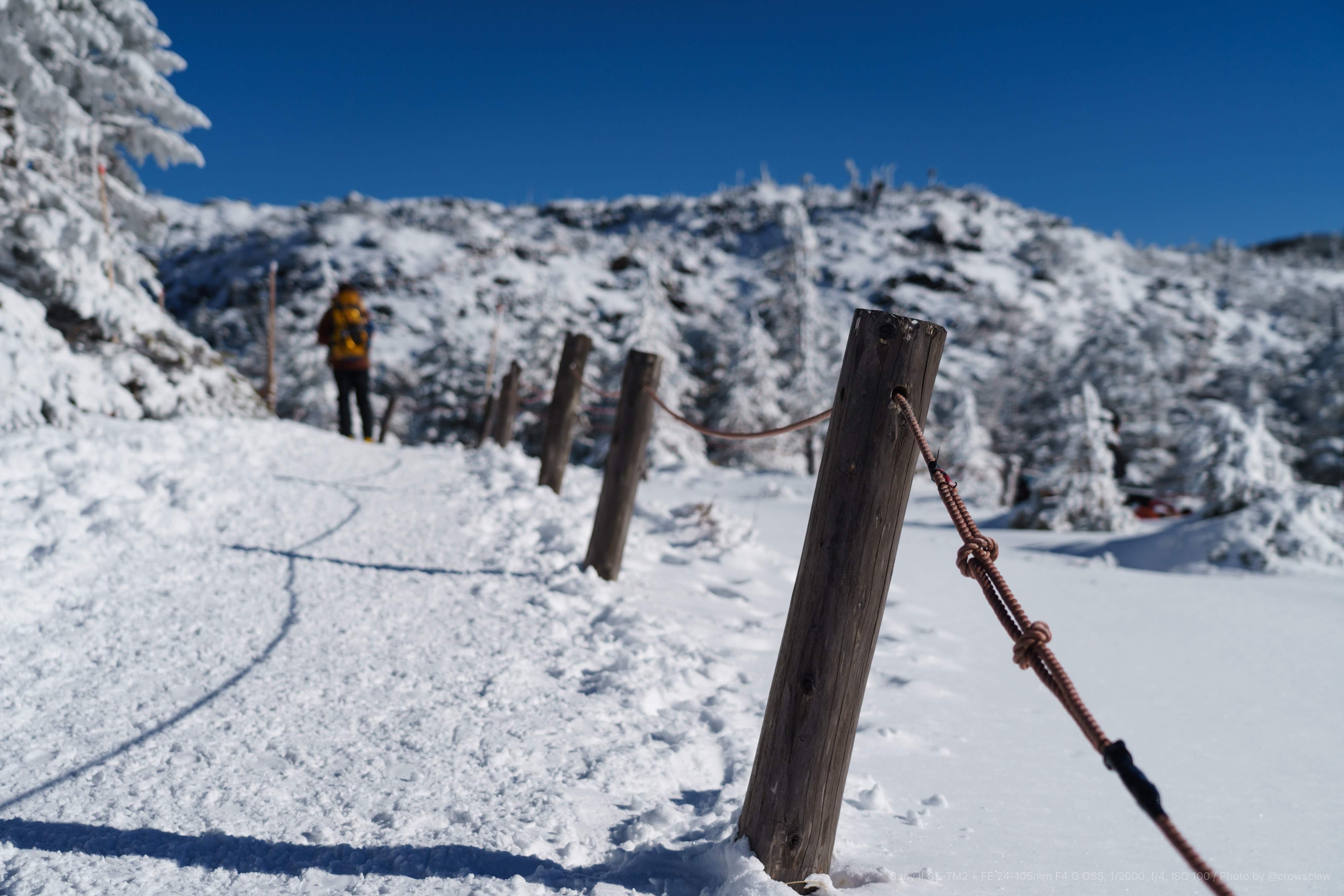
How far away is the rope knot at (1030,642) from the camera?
4.48 ft

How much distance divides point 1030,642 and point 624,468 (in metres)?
3.19

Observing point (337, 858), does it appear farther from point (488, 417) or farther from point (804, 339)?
point (804, 339)

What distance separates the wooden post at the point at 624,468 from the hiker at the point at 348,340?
17.2 ft

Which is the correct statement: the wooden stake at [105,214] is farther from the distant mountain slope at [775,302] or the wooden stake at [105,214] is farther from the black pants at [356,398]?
the black pants at [356,398]

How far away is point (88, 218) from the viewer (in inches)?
278

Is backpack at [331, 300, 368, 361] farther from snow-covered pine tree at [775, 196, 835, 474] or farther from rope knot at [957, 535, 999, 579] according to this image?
snow-covered pine tree at [775, 196, 835, 474]

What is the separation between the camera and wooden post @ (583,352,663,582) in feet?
14.3

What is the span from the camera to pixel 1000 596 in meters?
1.51

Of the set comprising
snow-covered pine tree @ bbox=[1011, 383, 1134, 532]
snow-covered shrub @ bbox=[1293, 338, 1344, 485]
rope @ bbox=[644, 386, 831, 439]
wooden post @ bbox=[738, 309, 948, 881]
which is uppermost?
snow-covered shrub @ bbox=[1293, 338, 1344, 485]

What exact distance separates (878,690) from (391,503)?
408cm

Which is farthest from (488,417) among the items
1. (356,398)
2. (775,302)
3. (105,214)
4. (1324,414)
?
(1324,414)

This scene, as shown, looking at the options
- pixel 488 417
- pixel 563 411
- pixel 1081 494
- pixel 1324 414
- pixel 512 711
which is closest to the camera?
pixel 512 711

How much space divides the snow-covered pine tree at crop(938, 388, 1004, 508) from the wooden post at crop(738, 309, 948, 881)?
79.8 ft

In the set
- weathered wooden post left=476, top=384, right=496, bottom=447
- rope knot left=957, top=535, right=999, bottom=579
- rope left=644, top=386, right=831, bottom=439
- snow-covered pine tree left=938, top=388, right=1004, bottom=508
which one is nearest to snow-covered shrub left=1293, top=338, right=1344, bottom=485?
snow-covered pine tree left=938, top=388, right=1004, bottom=508
